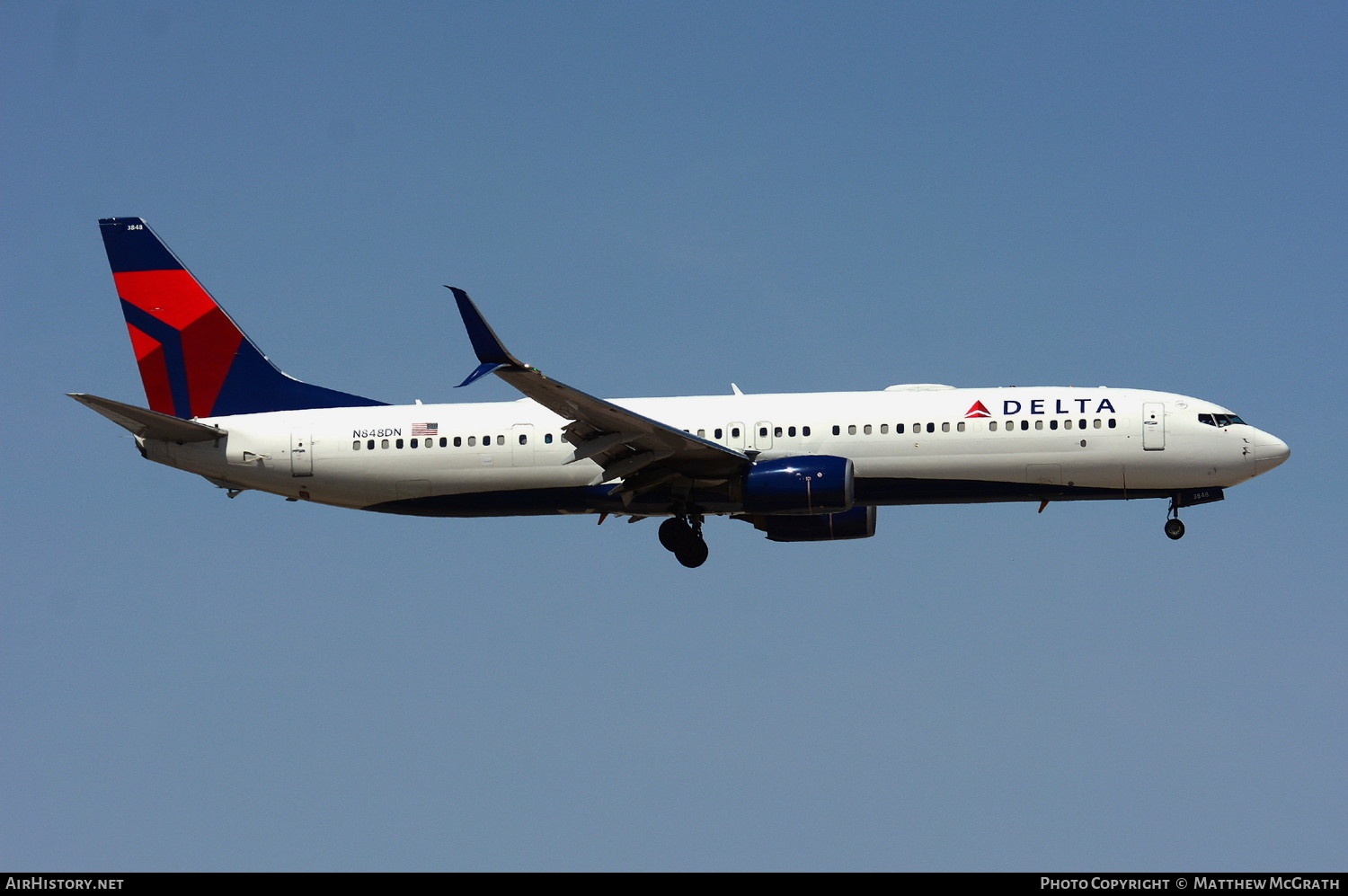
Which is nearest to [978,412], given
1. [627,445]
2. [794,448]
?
[794,448]

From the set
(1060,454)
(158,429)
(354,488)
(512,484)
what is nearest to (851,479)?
(1060,454)

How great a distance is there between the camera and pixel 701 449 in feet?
137

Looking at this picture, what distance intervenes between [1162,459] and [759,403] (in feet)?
33.9

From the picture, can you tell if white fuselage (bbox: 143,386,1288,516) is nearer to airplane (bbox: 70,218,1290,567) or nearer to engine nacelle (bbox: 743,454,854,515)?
airplane (bbox: 70,218,1290,567)

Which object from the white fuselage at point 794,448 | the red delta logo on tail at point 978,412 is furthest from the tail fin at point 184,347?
the red delta logo on tail at point 978,412

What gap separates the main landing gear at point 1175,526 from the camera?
43.2m

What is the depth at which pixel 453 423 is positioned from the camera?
4478 centimetres

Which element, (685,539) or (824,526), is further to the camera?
(824,526)

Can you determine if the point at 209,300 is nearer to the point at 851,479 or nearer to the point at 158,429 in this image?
the point at 158,429

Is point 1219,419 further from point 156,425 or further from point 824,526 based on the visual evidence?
point 156,425

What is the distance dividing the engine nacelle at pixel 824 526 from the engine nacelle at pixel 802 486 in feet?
12.4

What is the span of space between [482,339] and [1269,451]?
2035 centimetres

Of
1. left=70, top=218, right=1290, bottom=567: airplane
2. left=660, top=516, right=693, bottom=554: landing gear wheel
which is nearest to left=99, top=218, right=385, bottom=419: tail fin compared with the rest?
left=70, top=218, right=1290, bottom=567: airplane

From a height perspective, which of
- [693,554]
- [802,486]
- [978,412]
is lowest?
[693,554]
